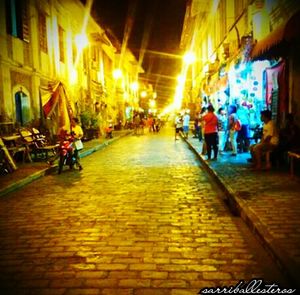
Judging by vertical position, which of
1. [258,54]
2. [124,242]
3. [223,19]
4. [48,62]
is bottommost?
[124,242]

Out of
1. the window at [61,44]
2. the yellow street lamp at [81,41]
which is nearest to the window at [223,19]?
the window at [61,44]

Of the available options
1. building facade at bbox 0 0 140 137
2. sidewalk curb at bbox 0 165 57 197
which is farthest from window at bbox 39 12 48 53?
sidewalk curb at bbox 0 165 57 197

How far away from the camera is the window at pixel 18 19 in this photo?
16.0 meters

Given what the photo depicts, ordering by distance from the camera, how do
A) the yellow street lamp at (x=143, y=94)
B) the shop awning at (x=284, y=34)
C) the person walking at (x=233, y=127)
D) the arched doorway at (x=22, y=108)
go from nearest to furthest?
the shop awning at (x=284, y=34) → the person walking at (x=233, y=127) → the arched doorway at (x=22, y=108) → the yellow street lamp at (x=143, y=94)

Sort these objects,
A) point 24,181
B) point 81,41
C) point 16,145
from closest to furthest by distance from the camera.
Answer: point 24,181 < point 16,145 < point 81,41

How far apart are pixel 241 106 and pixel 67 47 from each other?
45.2 ft

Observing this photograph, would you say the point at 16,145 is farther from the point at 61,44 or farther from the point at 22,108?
the point at 61,44

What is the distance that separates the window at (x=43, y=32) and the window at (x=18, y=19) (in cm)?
185

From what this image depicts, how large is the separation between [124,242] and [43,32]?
56.1 ft

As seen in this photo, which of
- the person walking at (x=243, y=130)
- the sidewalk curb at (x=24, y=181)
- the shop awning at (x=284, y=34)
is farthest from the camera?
the person walking at (x=243, y=130)

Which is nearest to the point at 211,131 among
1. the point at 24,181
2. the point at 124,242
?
the point at 24,181

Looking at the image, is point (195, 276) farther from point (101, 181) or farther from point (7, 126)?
point (7, 126)

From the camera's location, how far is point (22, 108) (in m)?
17.1

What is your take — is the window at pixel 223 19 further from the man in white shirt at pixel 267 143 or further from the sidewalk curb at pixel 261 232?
the sidewalk curb at pixel 261 232
